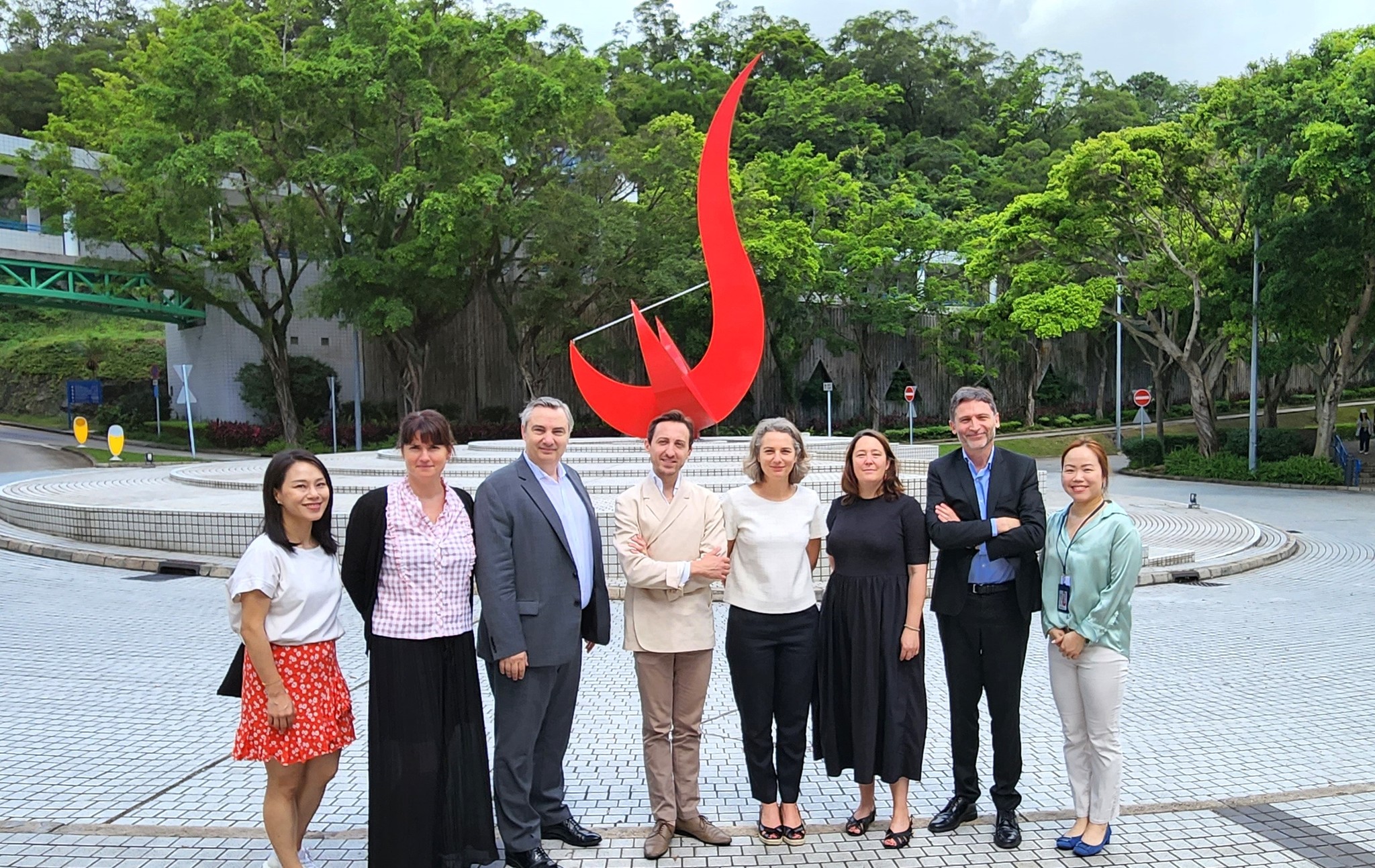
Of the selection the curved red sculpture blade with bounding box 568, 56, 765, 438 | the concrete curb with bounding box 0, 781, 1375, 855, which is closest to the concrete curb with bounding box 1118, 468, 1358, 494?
the curved red sculpture blade with bounding box 568, 56, 765, 438

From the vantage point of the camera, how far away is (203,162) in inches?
733

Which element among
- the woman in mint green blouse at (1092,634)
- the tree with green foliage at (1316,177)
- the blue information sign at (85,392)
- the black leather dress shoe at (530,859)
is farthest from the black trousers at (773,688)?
the blue information sign at (85,392)

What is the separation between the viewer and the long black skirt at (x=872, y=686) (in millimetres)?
3334

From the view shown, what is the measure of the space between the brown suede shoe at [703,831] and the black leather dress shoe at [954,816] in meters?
0.76

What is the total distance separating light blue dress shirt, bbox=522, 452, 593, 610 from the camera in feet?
10.9

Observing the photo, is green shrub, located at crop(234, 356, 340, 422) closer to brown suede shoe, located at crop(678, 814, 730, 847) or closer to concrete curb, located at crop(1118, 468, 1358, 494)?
concrete curb, located at crop(1118, 468, 1358, 494)

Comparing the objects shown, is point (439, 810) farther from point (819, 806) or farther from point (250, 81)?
point (250, 81)

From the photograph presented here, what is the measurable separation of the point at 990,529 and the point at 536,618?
162cm

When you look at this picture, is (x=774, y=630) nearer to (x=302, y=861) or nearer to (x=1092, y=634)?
(x=1092, y=634)

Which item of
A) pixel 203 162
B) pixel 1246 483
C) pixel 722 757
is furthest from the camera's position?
pixel 1246 483

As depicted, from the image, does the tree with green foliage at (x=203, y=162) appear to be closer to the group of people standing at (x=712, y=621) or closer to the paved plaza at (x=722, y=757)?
the paved plaza at (x=722, y=757)

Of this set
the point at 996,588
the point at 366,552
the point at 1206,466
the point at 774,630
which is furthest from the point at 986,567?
the point at 1206,466

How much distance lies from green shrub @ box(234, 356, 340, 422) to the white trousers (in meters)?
25.7

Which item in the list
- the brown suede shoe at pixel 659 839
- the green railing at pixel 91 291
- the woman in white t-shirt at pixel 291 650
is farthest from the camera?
the green railing at pixel 91 291
